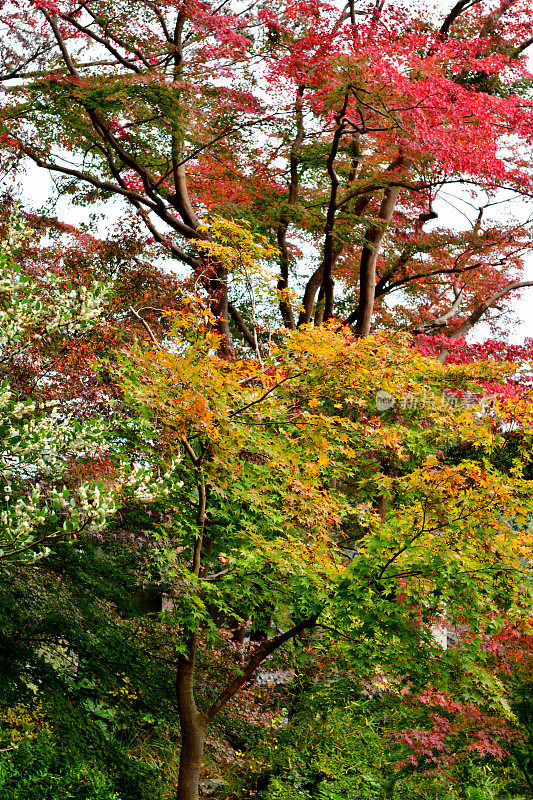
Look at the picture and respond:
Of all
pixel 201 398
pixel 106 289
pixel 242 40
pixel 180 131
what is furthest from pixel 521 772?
pixel 242 40

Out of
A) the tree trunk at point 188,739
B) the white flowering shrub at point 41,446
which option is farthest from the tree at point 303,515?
the white flowering shrub at point 41,446

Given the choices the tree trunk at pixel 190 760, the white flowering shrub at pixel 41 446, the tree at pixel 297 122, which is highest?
the tree at pixel 297 122

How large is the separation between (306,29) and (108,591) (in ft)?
26.7

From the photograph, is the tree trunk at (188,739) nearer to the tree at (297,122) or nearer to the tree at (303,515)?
the tree at (303,515)

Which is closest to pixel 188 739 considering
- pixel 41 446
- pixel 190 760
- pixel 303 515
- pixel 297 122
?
pixel 190 760

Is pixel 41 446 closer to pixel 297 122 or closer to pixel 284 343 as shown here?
pixel 284 343

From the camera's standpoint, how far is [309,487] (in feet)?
20.1

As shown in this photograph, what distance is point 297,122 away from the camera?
35.2 feet

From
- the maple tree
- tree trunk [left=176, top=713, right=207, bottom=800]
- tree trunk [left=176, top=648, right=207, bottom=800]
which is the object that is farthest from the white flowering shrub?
tree trunk [left=176, top=713, right=207, bottom=800]

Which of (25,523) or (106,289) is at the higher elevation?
(106,289)

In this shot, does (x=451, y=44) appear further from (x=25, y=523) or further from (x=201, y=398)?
(x=25, y=523)

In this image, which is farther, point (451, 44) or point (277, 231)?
point (277, 231)

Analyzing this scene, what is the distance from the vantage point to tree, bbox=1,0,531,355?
8.50 m

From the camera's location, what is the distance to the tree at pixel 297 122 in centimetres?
850
